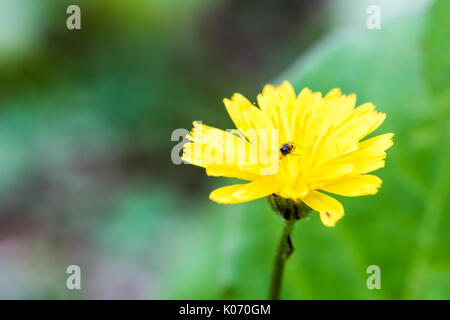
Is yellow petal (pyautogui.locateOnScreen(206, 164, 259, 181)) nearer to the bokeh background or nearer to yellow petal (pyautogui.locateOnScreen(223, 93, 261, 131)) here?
yellow petal (pyautogui.locateOnScreen(223, 93, 261, 131))

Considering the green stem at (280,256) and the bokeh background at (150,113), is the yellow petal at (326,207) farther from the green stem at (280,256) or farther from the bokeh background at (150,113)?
the bokeh background at (150,113)

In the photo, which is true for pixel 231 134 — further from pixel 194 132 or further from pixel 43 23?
pixel 43 23

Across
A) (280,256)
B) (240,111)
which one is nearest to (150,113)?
(240,111)

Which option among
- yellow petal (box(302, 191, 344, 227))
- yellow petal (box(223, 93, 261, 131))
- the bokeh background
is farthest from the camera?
the bokeh background

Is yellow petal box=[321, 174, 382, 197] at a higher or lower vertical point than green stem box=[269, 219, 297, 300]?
higher

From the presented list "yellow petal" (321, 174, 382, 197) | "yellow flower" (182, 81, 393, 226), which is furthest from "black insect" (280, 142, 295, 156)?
"yellow petal" (321, 174, 382, 197)

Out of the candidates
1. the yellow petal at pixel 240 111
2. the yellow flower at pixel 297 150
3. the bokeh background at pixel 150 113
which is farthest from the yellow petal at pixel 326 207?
the bokeh background at pixel 150 113
